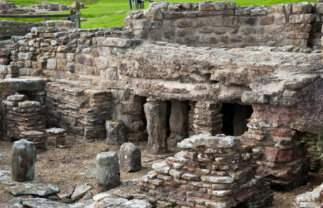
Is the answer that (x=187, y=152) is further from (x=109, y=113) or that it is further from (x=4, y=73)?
(x=4, y=73)

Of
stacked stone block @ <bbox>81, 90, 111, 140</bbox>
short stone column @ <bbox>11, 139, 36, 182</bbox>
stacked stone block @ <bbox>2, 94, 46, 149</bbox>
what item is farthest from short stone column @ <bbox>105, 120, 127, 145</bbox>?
short stone column @ <bbox>11, 139, 36, 182</bbox>

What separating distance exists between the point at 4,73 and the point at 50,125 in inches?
115

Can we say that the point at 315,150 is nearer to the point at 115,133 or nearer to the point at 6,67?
the point at 115,133

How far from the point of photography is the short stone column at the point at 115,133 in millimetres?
14595

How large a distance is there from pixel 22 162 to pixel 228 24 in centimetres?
808

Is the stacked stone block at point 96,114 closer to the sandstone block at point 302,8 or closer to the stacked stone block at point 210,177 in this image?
the stacked stone block at point 210,177

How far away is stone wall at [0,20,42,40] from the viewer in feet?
77.5

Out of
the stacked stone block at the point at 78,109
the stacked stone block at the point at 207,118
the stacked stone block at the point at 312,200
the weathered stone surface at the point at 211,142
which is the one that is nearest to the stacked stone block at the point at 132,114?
the stacked stone block at the point at 78,109

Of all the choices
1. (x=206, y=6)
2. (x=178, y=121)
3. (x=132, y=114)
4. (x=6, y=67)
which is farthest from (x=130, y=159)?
(x=6, y=67)

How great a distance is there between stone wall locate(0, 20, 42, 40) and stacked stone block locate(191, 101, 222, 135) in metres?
13.2

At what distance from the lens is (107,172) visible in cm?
1111

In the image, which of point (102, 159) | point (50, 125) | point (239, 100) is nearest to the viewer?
point (102, 159)

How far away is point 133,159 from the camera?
12359 millimetres

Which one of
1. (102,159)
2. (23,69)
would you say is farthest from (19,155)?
(23,69)
